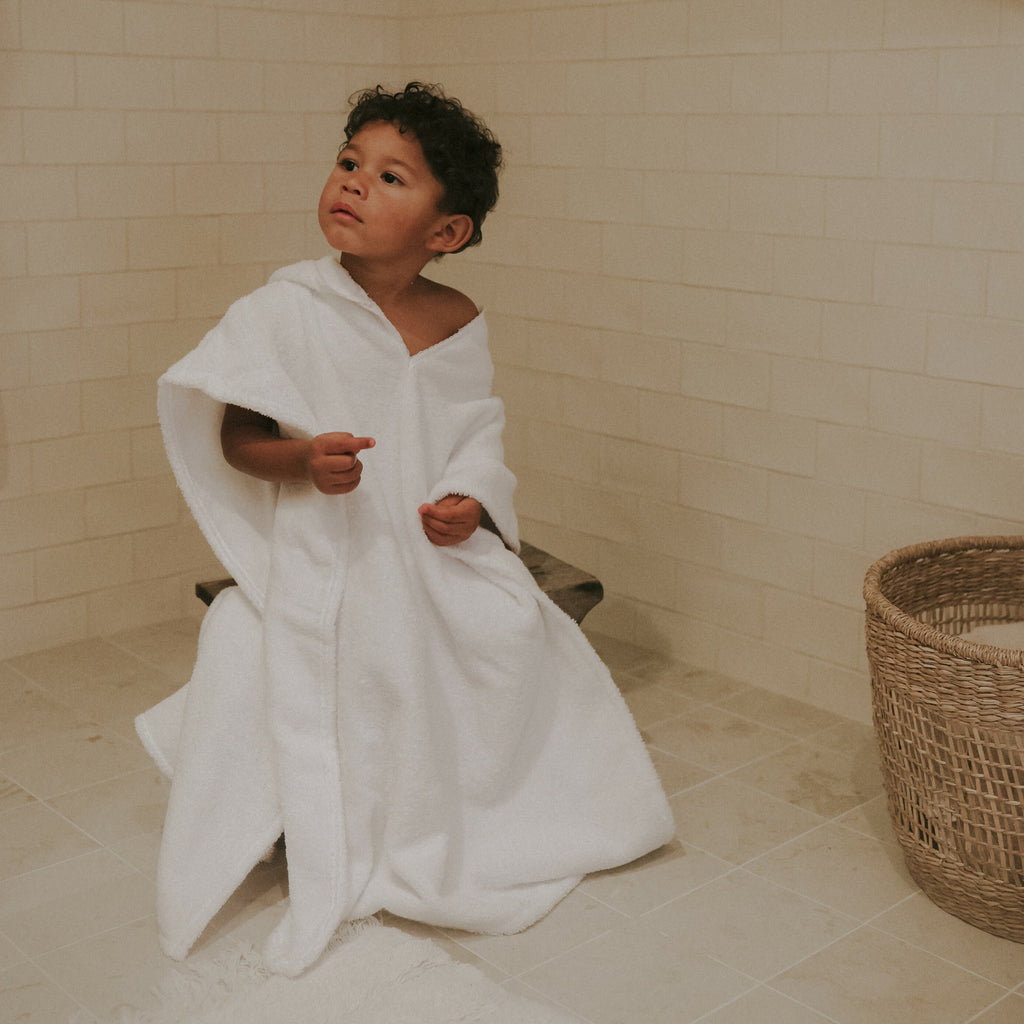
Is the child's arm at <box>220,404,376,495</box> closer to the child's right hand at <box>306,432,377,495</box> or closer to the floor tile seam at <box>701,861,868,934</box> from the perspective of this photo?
the child's right hand at <box>306,432,377,495</box>

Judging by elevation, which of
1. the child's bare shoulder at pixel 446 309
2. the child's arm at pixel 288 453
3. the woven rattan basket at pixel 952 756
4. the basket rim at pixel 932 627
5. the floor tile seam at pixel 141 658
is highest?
the child's bare shoulder at pixel 446 309

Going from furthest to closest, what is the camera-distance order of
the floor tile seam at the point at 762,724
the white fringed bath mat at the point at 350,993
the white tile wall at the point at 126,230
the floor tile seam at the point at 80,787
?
the white tile wall at the point at 126,230 < the floor tile seam at the point at 762,724 < the floor tile seam at the point at 80,787 < the white fringed bath mat at the point at 350,993

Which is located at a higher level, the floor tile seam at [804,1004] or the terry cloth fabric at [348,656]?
the terry cloth fabric at [348,656]

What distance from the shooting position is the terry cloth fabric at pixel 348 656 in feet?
6.49

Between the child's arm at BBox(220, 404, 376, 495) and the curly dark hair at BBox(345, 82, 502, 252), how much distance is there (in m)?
0.40

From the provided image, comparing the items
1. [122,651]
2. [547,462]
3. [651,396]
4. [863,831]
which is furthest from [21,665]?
[863,831]

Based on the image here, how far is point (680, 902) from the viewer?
2.11 m

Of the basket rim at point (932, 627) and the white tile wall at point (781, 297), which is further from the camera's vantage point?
the white tile wall at point (781, 297)

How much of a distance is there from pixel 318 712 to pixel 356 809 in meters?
0.15

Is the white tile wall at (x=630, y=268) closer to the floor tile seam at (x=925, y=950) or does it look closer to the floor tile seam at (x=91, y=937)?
the floor tile seam at (x=925, y=950)

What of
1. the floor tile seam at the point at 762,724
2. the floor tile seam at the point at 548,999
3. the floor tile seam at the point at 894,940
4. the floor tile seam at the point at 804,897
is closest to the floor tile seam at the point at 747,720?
the floor tile seam at the point at 762,724

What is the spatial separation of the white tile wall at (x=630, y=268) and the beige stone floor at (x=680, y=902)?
325 mm

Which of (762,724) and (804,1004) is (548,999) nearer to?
(804,1004)

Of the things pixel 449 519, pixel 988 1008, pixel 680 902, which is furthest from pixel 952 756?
pixel 449 519
